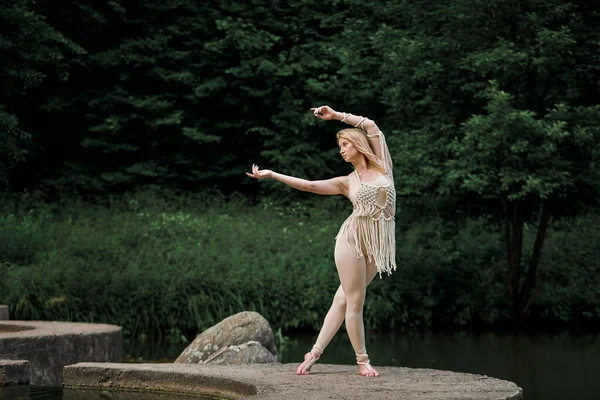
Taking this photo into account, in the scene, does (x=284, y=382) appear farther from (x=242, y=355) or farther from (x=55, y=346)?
(x=55, y=346)

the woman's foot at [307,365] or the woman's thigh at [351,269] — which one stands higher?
the woman's thigh at [351,269]

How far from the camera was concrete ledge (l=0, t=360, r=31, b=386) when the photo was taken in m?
9.28

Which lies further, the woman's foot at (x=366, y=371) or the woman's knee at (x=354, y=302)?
the woman's foot at (x=366, y=371)

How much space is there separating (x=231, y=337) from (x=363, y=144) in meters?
3.77

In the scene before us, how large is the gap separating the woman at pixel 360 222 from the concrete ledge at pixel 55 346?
3.34 m

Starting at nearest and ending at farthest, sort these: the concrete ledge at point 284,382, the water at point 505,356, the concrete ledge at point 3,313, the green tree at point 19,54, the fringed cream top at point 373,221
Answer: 1. the concrete ledge at point 284,382
2. the fringed cream top at point 373,221
3. the water at point 505,356
4. the concrete ledge at point 3,313
5. the green tree at point 19,54

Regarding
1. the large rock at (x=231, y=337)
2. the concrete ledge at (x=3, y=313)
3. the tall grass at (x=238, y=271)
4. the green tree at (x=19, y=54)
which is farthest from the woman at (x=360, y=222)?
the green tree at (x=19, y=54)

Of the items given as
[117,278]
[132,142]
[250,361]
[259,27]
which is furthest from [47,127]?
[250,361]

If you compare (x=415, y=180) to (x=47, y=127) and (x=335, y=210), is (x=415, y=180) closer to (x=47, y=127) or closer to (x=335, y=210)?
(x=335, y=210)

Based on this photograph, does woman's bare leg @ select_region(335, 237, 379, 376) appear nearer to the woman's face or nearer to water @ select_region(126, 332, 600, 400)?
the woman's face

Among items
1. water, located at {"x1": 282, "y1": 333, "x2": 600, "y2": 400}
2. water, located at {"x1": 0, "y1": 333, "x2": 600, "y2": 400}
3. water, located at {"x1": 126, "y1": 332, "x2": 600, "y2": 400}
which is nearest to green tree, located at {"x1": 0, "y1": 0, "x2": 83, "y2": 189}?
water, located at {"x1": 0, "y1": 333, "x2": 600, "y2": 400}

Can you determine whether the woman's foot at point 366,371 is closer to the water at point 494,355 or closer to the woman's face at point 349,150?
the woman's face at point 349,150

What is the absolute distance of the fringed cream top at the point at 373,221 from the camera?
838 cm

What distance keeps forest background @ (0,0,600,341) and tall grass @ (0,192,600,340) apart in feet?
0.14
